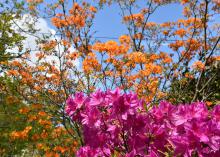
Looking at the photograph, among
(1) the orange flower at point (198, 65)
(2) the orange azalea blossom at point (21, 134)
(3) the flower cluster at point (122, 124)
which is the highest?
(3) the flower cluster at point (122, 124)

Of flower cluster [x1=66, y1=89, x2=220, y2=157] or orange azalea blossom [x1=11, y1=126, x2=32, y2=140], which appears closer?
flower cluster [x1=66, y1=89, x2=220, y2=157]

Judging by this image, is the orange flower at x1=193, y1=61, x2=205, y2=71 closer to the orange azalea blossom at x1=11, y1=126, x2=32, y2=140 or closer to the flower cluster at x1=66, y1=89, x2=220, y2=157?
the orange azalea blossom at x1=11, y1=126, x2=32, y2=140

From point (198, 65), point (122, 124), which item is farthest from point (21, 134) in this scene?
point (122, 124)

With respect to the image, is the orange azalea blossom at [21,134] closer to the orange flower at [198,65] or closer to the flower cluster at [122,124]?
the orange flower at [198,65]

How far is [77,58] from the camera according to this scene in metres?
9.96

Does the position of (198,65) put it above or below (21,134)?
above

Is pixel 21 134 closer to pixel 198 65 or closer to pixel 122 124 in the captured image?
pixel 198 65

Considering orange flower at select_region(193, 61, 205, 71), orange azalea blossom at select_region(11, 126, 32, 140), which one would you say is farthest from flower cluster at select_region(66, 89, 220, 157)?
orange flower at select_region(193, 61, 205, 71)

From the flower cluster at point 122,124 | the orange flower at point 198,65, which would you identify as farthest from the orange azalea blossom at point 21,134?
the flower cluster at point 122,124

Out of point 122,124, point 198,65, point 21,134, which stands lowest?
point 21,134

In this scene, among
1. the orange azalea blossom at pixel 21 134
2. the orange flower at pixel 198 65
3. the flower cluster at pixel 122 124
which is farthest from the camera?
the orange flower at pixel 198 65

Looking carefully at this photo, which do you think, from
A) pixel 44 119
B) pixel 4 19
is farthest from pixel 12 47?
pixel 44 119

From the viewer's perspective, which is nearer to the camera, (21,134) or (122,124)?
(122,124)

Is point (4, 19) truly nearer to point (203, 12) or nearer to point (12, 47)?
point (12, 47)
